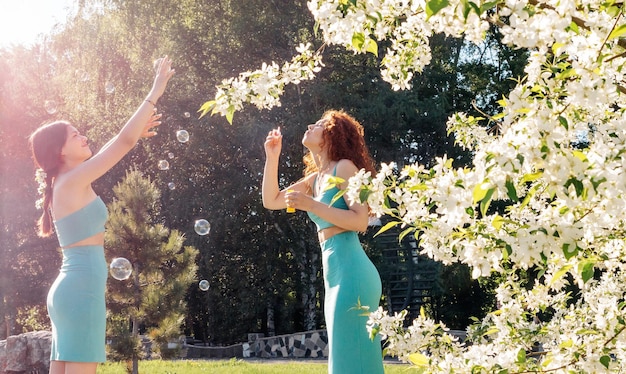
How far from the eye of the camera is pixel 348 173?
11.7ft

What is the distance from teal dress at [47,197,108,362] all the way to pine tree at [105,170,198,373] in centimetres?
568

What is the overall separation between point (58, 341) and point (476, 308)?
583 inches

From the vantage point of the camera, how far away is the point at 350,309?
11.1 ft

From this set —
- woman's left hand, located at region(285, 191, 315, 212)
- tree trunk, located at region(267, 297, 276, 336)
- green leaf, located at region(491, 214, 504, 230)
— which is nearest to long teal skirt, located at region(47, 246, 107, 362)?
woman's left hand, located at region(285, 191, 315, 212)

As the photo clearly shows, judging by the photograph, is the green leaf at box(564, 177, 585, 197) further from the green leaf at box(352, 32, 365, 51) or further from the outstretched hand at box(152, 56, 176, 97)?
the outstretched hand at box(152, 56, 176, 97)

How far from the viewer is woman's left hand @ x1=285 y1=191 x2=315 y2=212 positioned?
3.21 m

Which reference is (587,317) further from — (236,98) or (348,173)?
(236,98)

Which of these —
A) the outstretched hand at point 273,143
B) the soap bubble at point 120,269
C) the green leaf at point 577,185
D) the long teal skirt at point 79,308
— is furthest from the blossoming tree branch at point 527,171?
the soap bubble at point 120,269

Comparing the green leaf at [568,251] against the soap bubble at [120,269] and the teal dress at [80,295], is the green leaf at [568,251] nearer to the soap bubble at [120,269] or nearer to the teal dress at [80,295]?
the teal dress at [80,295]

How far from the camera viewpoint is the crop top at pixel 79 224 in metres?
3.57

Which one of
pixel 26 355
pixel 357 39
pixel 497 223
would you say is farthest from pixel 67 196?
pixel 26 355

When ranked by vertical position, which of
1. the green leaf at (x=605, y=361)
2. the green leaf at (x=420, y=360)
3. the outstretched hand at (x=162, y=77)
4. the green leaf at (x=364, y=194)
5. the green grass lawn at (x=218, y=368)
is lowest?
the green leaf at (x=605, y=361)

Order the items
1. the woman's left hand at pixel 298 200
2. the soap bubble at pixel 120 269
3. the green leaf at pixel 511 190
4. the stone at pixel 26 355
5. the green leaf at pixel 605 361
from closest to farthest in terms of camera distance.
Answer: the green leaf at pixel 511 190, the green leaf at pixel 605 361, the woman's left hand at pixel 298 200, the soap bubble at pixel 120 269, the stone at pixel 26 355

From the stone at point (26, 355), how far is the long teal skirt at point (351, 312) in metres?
6.53
